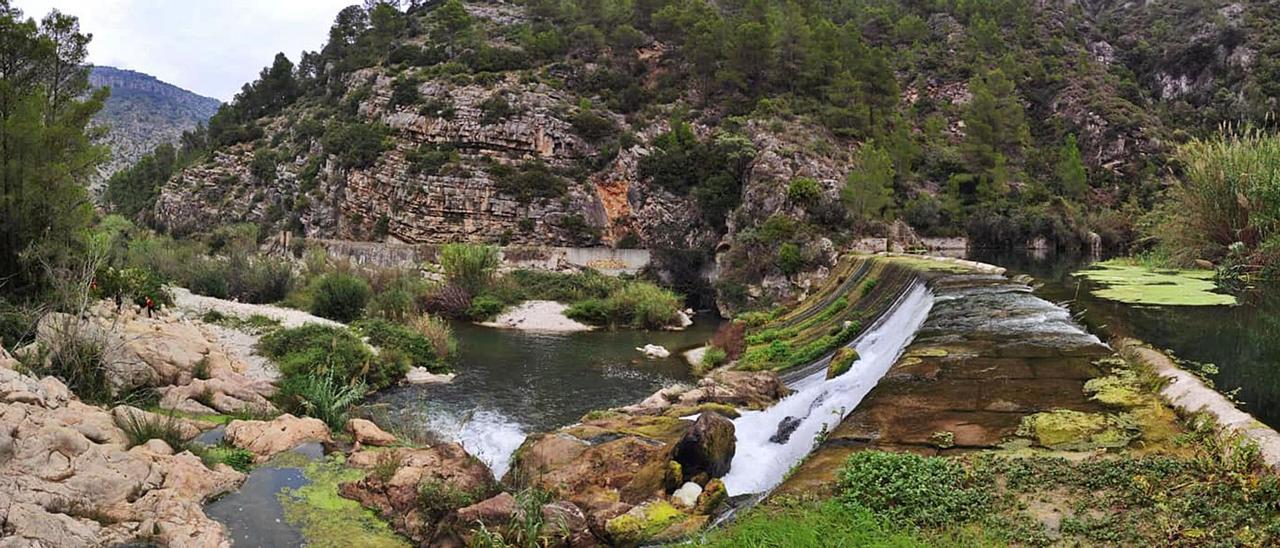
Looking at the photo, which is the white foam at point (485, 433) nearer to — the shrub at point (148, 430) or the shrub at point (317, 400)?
the shrub at point (317, 400)

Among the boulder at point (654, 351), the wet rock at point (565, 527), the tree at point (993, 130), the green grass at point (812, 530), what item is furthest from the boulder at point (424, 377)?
the tree at point (993, 130)

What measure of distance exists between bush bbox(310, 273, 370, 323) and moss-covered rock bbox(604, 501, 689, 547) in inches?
880

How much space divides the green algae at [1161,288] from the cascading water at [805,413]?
291 cm

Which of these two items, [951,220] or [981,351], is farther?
[951,220]

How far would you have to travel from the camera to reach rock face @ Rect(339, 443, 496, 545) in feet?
23.4

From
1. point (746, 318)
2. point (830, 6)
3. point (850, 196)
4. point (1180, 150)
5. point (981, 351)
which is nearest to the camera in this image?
point (981, 351)

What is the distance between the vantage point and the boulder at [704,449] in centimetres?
780

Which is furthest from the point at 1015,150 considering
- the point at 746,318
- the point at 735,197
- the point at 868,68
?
the point at 746,318

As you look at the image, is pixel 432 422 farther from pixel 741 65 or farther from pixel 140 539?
pixel 741 65

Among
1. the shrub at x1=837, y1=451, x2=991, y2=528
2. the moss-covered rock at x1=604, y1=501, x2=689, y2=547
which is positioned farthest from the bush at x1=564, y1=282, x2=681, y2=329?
the shrub at x1=837, y1=451, x2=991, y2=528

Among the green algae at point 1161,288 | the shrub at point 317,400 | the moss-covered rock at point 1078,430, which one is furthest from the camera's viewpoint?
the shrub at point 317,400

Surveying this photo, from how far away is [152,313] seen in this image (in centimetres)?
1795

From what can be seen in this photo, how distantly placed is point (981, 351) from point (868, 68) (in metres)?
49.9

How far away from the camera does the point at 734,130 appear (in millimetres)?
48375
